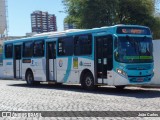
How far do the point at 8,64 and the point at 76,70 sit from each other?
28.1 ft

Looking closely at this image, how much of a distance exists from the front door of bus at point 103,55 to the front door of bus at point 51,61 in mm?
4444

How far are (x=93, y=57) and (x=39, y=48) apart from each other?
236 inches

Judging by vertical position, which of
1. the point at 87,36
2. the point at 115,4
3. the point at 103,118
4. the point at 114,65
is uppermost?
the point at 115,4

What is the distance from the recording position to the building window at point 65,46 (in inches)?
864

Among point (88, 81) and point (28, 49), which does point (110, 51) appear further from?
point (28, 49)

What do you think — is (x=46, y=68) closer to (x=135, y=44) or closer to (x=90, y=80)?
(x=90, y=80)

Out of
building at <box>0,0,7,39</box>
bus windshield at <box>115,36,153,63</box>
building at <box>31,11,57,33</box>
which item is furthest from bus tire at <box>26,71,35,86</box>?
building at <box>31,11,57,33</box>

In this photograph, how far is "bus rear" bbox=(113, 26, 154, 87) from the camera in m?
18.3

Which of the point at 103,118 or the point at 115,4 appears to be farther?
the point at 115,4

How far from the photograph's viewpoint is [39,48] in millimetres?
25000

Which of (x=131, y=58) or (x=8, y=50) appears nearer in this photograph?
(x=131, y=58)

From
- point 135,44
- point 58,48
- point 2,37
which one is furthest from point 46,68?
point 2,37

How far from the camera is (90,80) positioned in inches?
798

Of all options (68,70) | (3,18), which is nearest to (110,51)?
(68,70)
